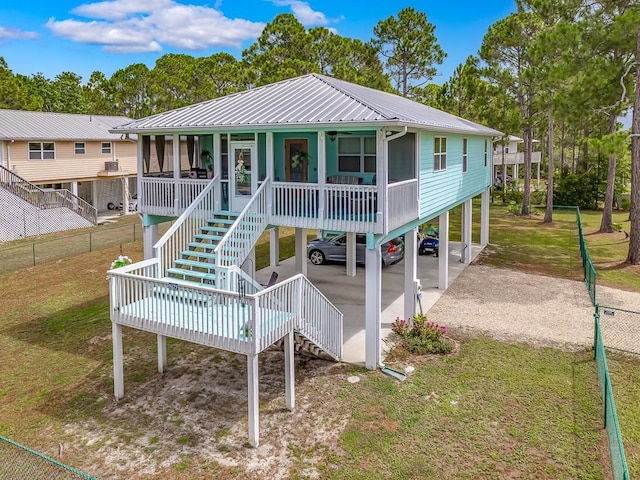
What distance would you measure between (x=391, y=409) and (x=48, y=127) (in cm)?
3186

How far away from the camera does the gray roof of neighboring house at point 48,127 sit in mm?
30312

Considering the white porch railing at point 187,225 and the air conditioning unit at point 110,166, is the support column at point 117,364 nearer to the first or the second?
the white porch railing at point 187,225

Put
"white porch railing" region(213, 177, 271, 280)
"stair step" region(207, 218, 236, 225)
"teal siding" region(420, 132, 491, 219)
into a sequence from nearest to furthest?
"white porch railing" region(213, 177, 271, 280) < "stair step" region(207, 218, 236, 225) < "teal siding" region(420, 132, 491, 219)

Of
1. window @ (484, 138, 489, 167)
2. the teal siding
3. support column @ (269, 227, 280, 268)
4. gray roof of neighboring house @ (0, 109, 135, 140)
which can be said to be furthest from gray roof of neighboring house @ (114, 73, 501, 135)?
gray roof of neighboring house @ (0, 109, 135, 140)

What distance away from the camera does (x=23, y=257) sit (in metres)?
22.0

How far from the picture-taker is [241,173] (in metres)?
13.1

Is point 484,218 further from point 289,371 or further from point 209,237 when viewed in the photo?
point 289,371

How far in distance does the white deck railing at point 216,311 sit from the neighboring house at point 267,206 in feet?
0.09

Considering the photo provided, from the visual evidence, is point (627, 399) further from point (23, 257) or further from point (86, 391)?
point (23, 257)

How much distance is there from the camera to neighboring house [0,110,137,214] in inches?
1190

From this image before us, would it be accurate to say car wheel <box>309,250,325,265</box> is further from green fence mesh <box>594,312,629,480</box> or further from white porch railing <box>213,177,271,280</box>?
green fence mesh <box>594,312,629,480</box>

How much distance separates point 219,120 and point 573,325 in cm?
1061

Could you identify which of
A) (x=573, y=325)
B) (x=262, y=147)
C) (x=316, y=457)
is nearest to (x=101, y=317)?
(x=262, y=147)

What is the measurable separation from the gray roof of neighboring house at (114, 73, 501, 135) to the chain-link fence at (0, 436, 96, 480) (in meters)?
7.40
